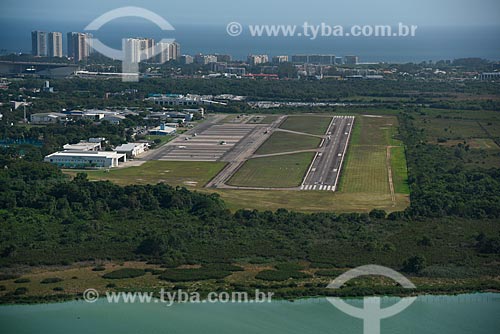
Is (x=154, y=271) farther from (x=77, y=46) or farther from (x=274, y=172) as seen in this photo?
(x=77, y=46)

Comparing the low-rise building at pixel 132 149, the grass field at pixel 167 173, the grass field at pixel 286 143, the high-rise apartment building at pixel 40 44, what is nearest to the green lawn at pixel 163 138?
the low-rise building at pixel 132 149

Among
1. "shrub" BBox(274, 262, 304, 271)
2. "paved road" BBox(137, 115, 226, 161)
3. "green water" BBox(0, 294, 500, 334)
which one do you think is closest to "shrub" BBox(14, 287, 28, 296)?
"green water" BBox(0, 294, 500, 334)

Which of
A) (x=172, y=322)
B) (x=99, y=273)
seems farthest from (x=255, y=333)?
(x=99, y=273)

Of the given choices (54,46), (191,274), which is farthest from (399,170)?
(54,46)

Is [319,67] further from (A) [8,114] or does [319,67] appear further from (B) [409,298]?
(B) [409,298]

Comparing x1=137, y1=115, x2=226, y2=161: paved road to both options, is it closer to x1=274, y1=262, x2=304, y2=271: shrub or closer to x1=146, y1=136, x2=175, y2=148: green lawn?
x1=146, y1=136, x2=175, y2=148: green lawn
